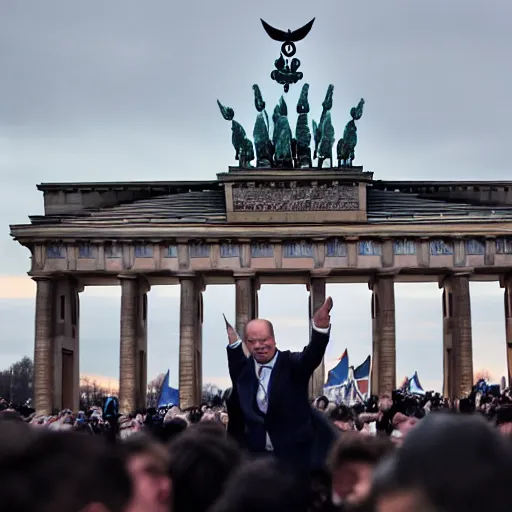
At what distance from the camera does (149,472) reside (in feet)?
21.0

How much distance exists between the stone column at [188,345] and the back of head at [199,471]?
6582 centimetres

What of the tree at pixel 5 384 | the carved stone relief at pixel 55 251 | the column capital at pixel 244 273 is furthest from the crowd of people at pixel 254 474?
the tree at pixel 5 384

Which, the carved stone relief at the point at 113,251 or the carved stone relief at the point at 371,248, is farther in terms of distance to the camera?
the carved stone relief at the point at 113,251

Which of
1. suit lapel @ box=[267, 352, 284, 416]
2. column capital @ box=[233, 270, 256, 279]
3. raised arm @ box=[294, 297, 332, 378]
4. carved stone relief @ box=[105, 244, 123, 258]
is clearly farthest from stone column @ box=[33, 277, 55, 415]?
raised arm @ box=[294, 297, 332, 378]

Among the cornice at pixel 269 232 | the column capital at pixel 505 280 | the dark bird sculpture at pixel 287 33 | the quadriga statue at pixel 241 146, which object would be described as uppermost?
the dark bird sculpture at pixel 287 33

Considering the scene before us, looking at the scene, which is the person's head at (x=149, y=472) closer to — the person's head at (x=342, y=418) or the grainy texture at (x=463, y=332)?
the person's head at (x=342, y=418)

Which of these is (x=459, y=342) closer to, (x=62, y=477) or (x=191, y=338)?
(x=191, y=338)

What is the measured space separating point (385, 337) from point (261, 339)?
61543 millimetres

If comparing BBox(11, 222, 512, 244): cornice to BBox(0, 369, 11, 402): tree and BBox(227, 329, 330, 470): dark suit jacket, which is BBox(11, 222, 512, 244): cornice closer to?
BBox(227, 329, 330, 470): dark suit jacket

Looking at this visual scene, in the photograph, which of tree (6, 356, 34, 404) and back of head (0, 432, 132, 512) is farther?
tree (6, 356, 34, 404)

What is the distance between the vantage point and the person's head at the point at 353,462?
8047 millimetres

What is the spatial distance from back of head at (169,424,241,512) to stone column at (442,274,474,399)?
213 ft

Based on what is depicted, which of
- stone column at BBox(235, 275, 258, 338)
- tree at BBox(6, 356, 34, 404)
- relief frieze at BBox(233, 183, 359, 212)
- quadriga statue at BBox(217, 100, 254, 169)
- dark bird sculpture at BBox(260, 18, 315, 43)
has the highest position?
dark bird sculpture at BBox(260, 18, 315, 43)

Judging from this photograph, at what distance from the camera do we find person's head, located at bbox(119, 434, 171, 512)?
6.19m
